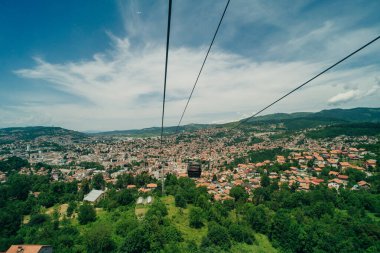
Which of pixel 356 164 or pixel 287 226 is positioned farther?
pixel 356 164

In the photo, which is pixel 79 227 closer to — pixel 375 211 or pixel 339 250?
pixel 339 250

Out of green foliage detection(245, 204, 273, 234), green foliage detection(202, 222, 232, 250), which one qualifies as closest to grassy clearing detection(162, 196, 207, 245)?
green foliage detection(202, 222, 232, 250)

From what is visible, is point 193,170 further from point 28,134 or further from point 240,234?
point 28,134

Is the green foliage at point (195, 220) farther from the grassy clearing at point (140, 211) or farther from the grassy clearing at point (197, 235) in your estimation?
the grassy clearing at point (140, 211)

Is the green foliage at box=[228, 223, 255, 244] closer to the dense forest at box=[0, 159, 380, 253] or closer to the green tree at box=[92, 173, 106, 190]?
the dense forest at box=[0, 159, 380, 253]

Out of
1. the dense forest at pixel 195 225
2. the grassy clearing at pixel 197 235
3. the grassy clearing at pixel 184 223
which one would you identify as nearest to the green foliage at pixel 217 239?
the dense forest at pixel 195 225

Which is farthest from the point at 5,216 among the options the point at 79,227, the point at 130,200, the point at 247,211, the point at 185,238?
the point at 247,211

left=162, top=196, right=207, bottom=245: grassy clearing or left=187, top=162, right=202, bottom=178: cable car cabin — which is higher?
left=187, top=162, right=202, bottom=178: cable car cabin

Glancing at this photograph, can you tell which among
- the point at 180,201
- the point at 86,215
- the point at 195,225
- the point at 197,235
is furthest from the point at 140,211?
the point at 197,235
